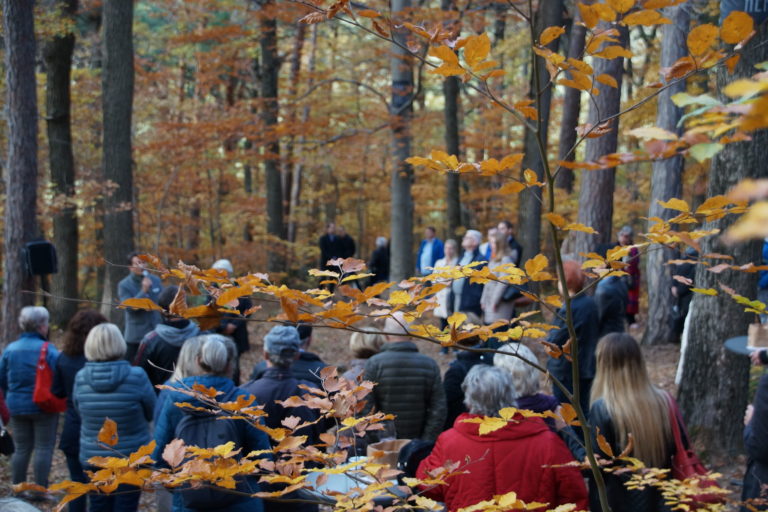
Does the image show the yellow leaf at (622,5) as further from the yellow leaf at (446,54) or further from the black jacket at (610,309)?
the black jacket at (610,309)

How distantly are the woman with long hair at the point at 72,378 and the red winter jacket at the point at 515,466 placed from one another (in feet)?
10.5

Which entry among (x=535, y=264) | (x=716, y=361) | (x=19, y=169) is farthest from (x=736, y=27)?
(x=19, y=169)

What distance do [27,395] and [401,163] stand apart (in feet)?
23.1

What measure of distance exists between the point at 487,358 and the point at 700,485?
2042 mm

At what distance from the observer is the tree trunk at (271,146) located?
15867mm

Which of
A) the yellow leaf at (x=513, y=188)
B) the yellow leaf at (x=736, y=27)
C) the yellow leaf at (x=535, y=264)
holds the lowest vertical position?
the yellow leaf at (x=535, y=264)

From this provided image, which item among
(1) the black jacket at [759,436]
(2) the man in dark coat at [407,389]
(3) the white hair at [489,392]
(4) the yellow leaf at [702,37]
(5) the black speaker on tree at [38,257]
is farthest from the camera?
(5) the black speaker on tree at [38,257]

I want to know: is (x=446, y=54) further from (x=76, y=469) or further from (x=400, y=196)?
(x=400, y=196)

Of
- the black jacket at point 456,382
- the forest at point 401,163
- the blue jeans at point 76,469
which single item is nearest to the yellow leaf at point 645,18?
the forest at point 401,163

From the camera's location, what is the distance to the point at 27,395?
5355 millimetres

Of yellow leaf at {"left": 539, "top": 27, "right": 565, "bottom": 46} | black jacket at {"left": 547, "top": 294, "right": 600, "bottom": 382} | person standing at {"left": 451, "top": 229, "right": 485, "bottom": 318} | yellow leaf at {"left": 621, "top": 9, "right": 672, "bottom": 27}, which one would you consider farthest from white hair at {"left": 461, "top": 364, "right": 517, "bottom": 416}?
person standing at {"left": 451, "top": 229, "right": 485, "bottom": 318}

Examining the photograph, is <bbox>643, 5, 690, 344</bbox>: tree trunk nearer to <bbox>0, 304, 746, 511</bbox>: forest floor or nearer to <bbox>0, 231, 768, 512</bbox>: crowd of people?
<bbox>0, 304, 746, 511</bbox>: forest floor

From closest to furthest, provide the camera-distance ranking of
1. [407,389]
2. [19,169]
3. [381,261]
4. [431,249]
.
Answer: [407,389], [19,169], [431,249], [381,261]

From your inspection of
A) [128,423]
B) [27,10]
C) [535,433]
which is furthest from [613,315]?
[27,10]
